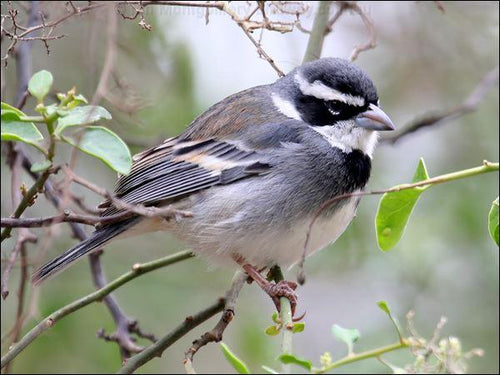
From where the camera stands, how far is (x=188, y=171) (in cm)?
427

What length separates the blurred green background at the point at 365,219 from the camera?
17.5 ft

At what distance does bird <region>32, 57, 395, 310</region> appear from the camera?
3.98 meters

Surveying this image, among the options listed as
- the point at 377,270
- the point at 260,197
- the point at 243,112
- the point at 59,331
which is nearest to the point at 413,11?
the point at 377,270

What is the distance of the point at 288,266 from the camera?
13.8 feet

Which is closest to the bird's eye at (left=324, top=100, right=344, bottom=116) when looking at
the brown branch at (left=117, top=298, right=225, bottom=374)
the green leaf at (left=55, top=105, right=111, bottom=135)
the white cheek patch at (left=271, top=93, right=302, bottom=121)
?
the white cheek patch at (left=271, top=93, right=302, bottom=121)

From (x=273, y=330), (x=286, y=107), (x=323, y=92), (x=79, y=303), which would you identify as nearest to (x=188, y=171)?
(x=286, y=107)

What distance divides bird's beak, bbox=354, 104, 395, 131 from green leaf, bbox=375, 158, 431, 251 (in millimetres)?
861

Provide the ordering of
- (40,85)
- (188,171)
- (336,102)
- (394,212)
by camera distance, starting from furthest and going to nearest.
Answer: (188,171)
(336,102)
(394,212)
(40,85)

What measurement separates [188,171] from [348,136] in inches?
32.3

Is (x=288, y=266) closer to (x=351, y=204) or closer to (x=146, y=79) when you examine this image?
(x=351, y=204)

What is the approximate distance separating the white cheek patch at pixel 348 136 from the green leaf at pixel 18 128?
2.01 metres

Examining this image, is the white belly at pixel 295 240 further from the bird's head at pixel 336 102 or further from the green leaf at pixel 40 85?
the green leaf at pixel 40 85

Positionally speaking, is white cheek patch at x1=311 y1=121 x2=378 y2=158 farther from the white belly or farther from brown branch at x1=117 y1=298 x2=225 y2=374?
brown branch at x1=117 y1=298 x2=225 y2=374

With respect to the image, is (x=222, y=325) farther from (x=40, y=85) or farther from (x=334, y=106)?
(x=40, y=85)
